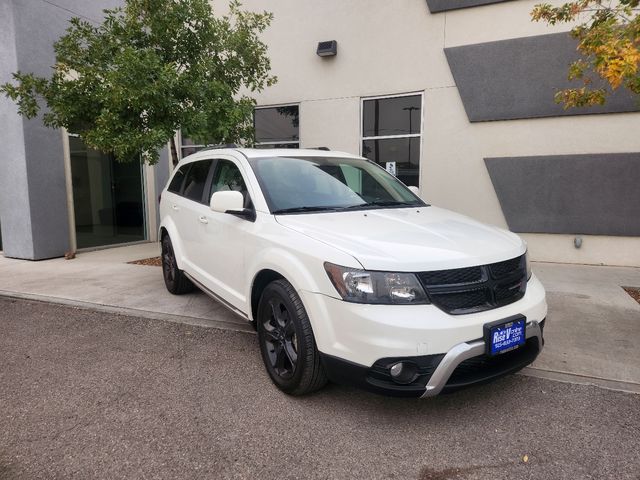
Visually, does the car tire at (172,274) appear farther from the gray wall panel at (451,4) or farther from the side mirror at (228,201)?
the gray wall panel at (451,4)

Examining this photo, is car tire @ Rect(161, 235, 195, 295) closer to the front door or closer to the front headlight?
the front door

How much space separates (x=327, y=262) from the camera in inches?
103

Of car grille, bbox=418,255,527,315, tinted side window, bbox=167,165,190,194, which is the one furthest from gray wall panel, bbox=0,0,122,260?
car grille, bbox=418,255,527,315

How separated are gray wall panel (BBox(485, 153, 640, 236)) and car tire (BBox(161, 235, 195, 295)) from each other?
5751mm

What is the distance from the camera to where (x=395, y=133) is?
Result: 8.73 m

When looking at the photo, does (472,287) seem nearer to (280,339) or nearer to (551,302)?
(280,339)

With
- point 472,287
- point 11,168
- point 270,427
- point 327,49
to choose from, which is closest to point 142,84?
point 11,168

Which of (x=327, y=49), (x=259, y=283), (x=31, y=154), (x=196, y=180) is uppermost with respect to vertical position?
(x=327, y=49)

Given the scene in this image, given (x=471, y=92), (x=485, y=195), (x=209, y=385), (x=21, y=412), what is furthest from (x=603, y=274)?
(x=21, y=412)

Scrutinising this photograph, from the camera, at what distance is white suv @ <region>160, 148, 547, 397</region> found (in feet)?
8.05

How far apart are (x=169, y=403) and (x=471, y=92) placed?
736 centimetres

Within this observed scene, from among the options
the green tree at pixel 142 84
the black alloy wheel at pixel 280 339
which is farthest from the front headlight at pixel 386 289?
the green tree at pixel 142 84

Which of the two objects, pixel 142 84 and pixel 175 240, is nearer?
pixel 175 240

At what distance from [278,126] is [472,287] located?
8.03 m
